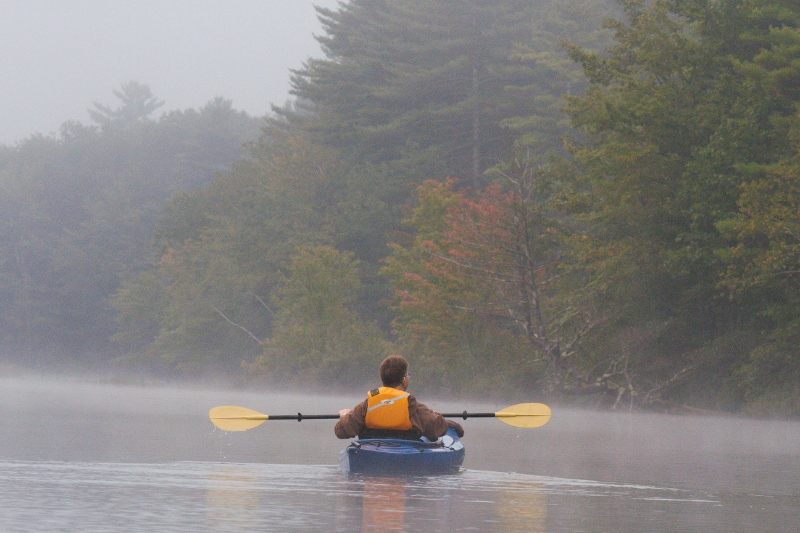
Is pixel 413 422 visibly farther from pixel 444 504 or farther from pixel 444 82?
pixel 444 82

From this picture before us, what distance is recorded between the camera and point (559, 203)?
1468 inches

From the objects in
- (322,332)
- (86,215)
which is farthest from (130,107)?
(322,332)

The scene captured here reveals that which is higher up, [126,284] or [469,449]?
[126,284]

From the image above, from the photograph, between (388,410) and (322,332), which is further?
(322,332)

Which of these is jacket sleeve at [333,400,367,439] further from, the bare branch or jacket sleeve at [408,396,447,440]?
the bare branch

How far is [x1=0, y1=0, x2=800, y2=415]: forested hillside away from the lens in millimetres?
32062

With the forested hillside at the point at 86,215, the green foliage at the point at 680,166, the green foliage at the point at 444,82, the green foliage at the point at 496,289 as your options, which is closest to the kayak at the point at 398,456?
the green foliage at the point at 680,166

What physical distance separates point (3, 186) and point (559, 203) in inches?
3325

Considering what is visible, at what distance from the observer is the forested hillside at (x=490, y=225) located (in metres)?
32.1

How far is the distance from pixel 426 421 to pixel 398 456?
1.82ft

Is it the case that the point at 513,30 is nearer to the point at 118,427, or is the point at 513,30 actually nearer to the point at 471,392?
the point at 471,392

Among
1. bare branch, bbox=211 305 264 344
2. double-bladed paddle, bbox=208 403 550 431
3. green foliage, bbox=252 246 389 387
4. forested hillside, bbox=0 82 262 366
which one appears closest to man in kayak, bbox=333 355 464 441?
double-bladed paddle, bbox=208 403 550 431

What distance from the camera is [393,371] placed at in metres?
13.4

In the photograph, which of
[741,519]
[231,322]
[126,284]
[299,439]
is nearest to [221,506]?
[741,519]
